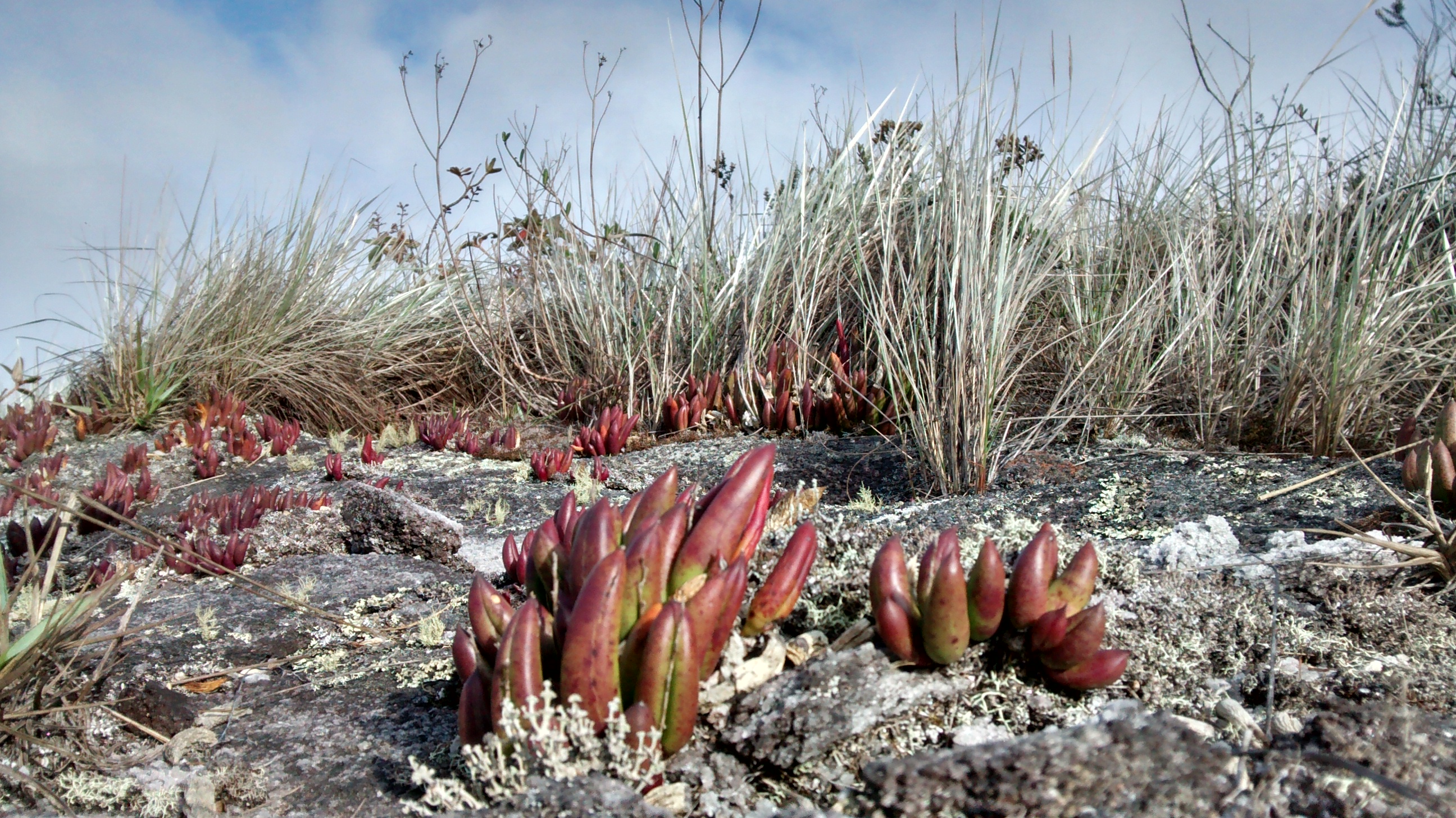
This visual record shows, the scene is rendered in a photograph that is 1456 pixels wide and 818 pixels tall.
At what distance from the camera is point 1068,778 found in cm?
141

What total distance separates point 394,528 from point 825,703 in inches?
97.5

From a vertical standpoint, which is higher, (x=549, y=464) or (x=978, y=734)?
(x=549, y=464)

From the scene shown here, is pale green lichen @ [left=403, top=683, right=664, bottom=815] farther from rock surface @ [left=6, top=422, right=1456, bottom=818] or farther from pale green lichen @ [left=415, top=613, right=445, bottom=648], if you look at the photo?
pale green lichen @ [left=415, top=613, right=445, bottom=648]

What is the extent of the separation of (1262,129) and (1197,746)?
479cm

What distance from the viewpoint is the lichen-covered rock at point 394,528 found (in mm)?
3607

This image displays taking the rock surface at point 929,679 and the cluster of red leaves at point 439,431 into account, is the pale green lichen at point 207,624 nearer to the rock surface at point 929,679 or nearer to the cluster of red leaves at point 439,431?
the rock surface at point 929,679

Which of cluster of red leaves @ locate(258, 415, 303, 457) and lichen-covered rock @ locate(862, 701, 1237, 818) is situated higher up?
cluster of red leaves @ locate(258, 415, 303, 457)

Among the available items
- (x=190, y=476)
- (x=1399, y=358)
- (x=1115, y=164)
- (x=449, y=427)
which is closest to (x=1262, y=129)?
(x=1115, y=164)

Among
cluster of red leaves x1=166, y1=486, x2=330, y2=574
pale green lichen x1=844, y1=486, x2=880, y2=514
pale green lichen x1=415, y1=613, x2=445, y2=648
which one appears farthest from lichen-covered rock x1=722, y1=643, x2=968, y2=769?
cluster of red leaves x1=166, y1=486, x2=330, y2=574

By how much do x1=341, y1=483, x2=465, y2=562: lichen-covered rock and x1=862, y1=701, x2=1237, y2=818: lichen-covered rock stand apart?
8.36 feet

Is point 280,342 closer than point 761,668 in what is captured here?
No

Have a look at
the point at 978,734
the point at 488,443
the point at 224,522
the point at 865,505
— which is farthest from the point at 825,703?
the point at 488,443

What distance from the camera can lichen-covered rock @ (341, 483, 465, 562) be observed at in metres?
3.61

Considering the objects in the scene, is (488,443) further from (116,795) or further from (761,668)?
(761,668)
